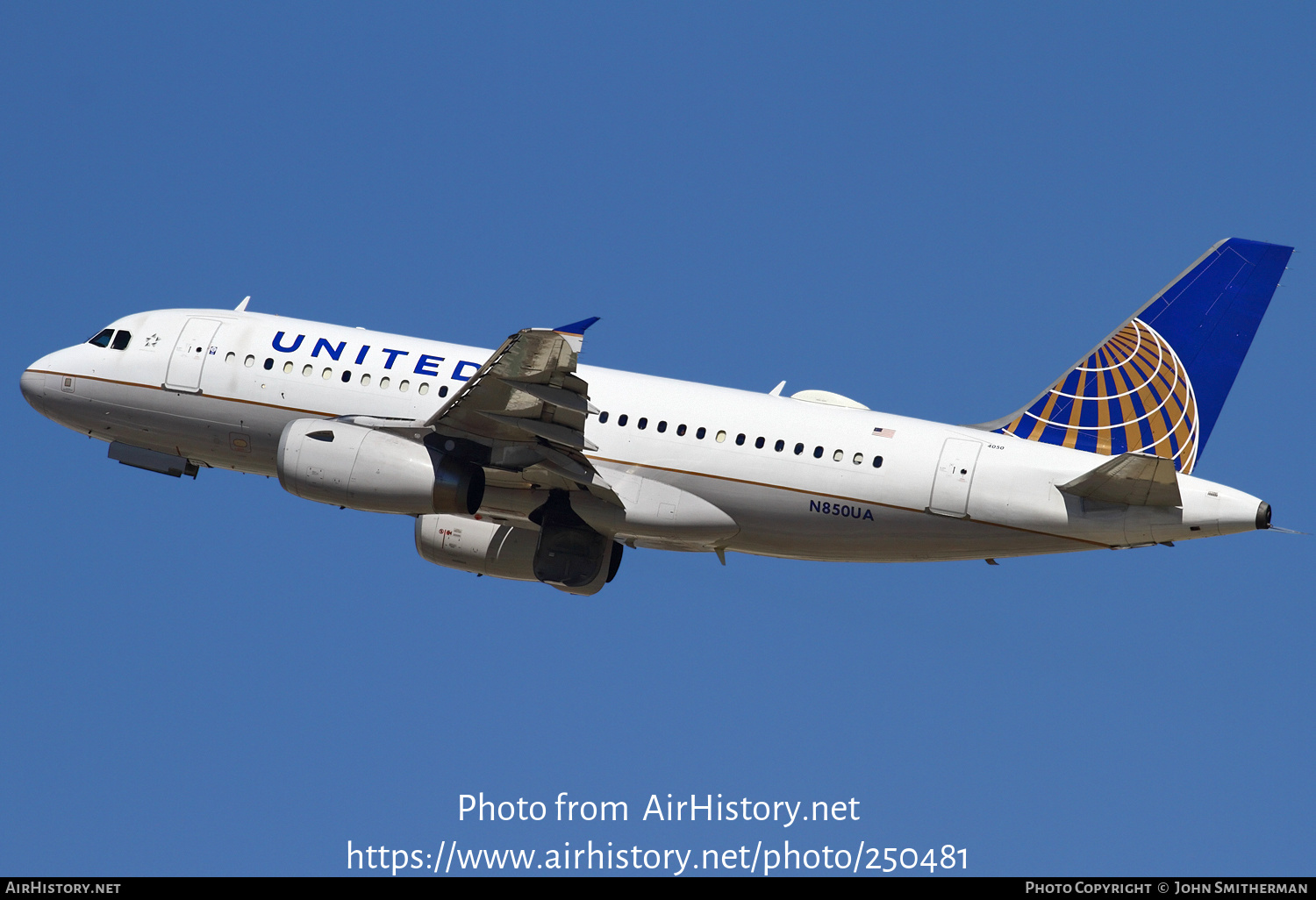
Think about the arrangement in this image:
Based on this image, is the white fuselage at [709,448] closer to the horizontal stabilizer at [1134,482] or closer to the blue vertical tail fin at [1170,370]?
the horizontal stabilizer at [1134,482]

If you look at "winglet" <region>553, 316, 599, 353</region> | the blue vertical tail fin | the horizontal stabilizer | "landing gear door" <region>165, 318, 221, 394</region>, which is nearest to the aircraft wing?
"winglet" <region>553, 316, 599, 353</region>

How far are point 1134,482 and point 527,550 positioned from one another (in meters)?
13.6

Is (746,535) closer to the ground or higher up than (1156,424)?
closer to the ground

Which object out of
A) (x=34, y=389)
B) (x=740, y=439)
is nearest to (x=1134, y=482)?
(x=740, y=439)

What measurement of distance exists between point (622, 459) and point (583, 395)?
2692 millimetres

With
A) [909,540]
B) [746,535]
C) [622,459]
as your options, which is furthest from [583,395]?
[909,540]

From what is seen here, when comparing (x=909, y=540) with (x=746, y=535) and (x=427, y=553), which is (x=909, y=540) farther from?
(x=427, y=553)

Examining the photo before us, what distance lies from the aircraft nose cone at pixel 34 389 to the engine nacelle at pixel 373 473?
8.02 m

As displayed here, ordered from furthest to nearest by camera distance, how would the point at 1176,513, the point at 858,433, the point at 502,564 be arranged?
the point at 502,564
the point at 858,433
the point at 1176,513

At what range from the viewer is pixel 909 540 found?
105 feet

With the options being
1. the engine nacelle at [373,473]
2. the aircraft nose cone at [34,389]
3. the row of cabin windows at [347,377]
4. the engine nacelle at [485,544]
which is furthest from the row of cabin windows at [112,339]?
the engine nacelle at [485,544]

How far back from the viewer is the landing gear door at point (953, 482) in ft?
104
